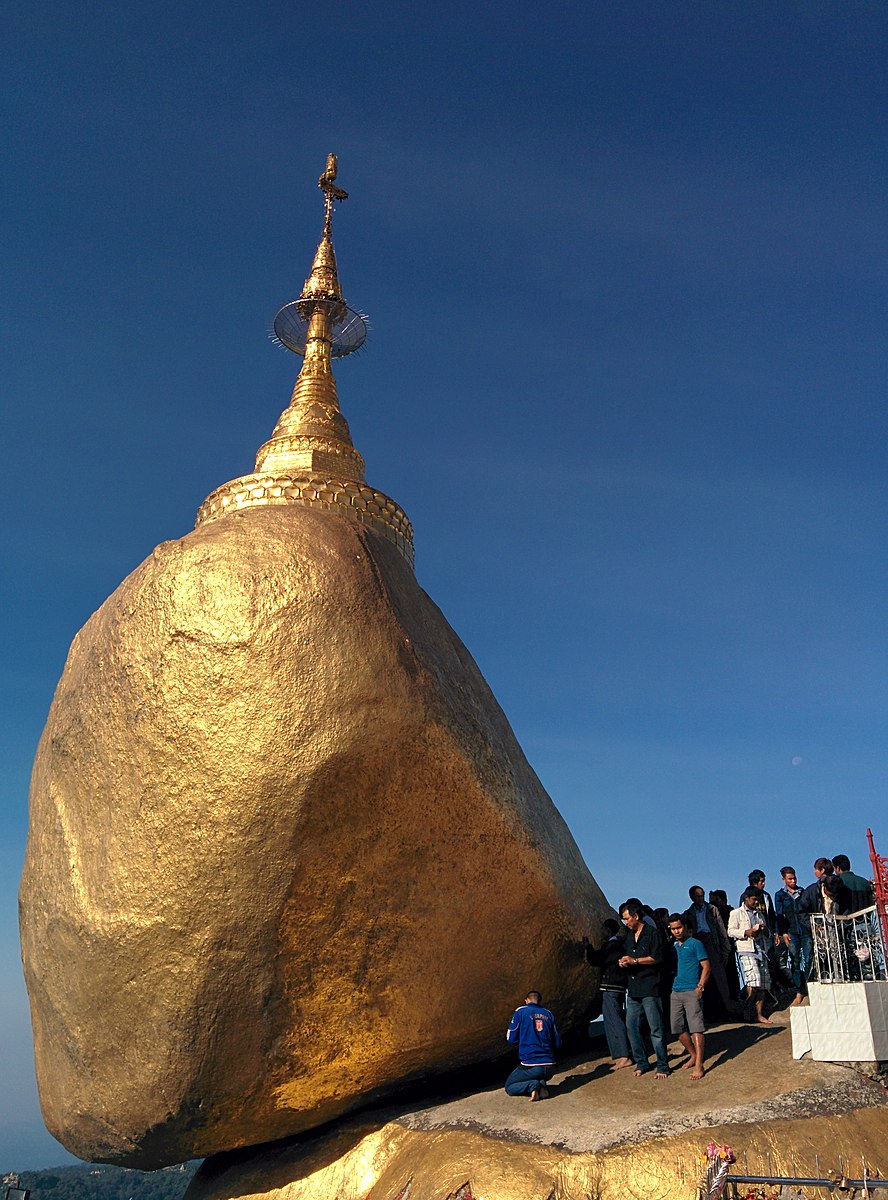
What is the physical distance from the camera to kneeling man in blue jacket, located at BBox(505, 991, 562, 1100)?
848 cm

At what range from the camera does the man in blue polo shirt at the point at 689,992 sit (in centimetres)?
830

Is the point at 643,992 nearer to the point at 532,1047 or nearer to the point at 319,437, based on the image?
the point at 532,1047

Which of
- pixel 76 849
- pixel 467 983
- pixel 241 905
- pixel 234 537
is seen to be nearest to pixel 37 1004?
pixel 76 849

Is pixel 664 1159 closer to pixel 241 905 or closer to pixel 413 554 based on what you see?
pixel 241 905

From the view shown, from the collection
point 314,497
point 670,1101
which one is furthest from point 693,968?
point 314,497

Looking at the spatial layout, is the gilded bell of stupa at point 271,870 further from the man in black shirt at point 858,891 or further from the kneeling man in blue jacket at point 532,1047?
the man in black shirt at point 858,891

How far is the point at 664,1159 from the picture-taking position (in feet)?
22.9

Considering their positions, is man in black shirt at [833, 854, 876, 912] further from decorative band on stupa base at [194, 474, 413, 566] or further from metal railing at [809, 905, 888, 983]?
decorative band on stupa base at [194, 474, 413, 566]

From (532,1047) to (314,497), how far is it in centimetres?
661

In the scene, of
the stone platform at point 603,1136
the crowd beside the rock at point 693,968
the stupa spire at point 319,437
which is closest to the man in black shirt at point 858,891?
the crowd beside the rock at point 693,968

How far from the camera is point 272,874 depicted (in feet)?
27.9

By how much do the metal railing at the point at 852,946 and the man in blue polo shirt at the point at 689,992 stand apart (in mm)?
1001

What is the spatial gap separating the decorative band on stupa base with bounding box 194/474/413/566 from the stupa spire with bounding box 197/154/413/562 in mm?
12

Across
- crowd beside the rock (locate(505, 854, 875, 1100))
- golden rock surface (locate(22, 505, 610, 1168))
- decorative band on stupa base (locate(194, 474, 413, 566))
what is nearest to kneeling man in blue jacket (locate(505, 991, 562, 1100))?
crowd beside the rock (locate(505, 854, 875, 1100))
